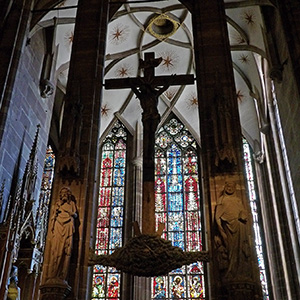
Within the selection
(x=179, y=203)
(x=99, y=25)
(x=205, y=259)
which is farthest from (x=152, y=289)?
(x=99, y=25)

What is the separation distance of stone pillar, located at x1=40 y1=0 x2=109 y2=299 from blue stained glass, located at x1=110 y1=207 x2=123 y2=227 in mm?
7001

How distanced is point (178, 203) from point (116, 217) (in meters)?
2.43

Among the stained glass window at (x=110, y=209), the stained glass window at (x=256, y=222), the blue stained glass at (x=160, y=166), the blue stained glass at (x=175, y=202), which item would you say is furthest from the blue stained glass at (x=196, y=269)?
the blue stained glass at (x=160, y=166)

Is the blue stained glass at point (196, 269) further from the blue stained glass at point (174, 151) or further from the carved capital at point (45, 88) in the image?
the carved capital at point (45, 88)

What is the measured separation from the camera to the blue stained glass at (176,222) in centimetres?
1622

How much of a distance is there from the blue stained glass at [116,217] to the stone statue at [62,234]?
26.9ft

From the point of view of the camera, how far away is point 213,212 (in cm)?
859

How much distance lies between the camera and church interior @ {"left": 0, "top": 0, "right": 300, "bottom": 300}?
8281mm

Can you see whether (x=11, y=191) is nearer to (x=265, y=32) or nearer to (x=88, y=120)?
(x=88, y=120)

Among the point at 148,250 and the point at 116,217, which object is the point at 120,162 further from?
the point at 148,250

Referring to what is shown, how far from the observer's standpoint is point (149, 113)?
9.50 meters

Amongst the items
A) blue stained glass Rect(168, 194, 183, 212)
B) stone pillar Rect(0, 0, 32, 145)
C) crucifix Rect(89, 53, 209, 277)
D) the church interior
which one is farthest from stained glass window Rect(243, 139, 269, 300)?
stone pillar Rect(0, 0, 32, 145)

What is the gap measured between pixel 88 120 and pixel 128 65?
8.68 meters

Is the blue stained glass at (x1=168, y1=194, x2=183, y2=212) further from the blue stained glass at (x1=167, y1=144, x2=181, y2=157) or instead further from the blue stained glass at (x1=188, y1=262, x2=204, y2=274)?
the blue stained glass at (x1=188, y1=262, x2=204, y2=274)
